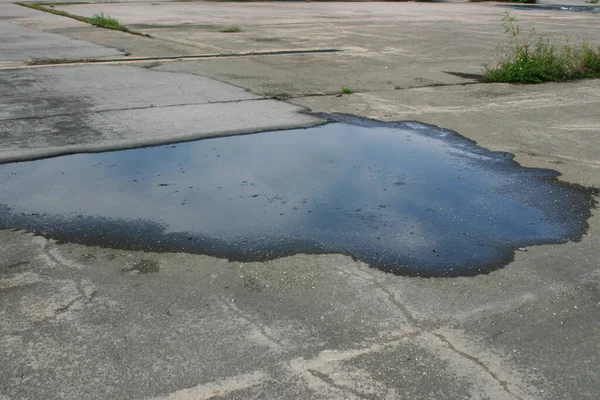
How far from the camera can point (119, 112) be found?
8234 mm

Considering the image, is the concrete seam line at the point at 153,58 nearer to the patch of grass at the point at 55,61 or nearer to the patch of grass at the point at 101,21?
the patch of grass at the point at 55,61

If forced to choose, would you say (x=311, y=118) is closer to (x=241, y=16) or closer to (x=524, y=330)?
(x=524, y=330)

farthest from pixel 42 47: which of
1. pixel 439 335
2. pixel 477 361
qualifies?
pixel 477 361

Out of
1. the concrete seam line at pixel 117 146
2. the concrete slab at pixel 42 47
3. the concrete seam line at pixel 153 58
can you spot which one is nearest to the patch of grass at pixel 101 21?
the concrete slab at pixel 42 47

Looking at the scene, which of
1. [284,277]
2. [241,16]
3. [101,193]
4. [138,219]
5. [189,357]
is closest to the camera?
[189,357]

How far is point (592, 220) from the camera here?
198 inches

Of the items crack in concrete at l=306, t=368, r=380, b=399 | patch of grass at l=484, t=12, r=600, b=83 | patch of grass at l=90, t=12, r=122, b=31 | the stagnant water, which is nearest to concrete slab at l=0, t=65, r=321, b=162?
the stagnant water

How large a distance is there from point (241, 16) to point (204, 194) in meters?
19.9

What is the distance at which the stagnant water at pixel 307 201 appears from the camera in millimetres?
4523

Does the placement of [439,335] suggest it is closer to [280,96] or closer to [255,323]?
[255,323]

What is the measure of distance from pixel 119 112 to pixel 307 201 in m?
3.96

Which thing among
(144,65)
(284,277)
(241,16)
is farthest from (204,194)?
(241,16)

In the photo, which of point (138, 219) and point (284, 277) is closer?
point (284, 277)

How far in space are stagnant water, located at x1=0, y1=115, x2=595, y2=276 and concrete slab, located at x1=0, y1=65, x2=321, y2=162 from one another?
0.48 metres
